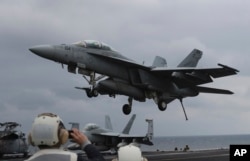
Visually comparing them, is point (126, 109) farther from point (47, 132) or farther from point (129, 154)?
point (47, 132)

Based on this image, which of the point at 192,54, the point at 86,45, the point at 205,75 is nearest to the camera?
the point at 86,45

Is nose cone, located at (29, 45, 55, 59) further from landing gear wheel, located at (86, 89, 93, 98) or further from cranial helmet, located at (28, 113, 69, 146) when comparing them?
cranial helmet, located at (28, 113, 69, 146)

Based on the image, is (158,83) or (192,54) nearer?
(158,83)

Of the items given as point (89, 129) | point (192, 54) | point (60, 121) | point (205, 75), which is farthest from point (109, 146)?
point (60, 121)

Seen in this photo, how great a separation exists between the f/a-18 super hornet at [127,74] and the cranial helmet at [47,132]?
68.7ft

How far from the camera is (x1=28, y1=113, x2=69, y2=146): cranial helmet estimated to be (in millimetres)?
3328

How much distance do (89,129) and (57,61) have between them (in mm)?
26801

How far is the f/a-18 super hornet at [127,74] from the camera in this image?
998 inches

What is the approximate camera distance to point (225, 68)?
88.0 ft

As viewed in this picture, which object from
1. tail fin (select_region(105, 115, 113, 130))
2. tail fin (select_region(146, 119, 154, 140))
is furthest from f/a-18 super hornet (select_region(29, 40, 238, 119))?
tail fin (select_region(105, 115, 113, 130))

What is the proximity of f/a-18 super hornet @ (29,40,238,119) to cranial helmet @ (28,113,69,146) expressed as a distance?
20943 mm

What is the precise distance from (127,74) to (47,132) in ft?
83.6

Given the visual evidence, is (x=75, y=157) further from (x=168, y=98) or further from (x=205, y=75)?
(x=168, y=98)

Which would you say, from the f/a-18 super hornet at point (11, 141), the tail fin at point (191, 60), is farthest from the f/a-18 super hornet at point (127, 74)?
the f/a-18 super hornet at point (11, 141)
